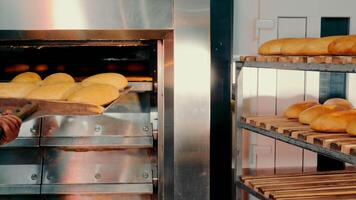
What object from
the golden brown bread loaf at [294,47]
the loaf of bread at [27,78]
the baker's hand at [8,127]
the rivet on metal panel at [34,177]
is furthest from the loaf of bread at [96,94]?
the golden brown bread loaf at [294,47]

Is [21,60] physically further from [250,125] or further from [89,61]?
[250,125]

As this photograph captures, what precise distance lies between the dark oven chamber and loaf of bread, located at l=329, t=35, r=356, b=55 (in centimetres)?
67

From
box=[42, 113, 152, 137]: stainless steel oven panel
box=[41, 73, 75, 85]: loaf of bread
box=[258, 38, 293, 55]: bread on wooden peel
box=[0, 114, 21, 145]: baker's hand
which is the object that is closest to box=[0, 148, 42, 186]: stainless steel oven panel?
box=[42, 113, 152, 137]: stainless steel oven panel

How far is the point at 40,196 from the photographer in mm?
2086

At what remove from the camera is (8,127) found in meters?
0.97

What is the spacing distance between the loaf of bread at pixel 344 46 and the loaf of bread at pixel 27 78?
104 cm

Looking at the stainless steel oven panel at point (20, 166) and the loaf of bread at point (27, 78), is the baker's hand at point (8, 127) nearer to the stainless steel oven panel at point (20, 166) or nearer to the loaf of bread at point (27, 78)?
the loaf of bread at point (27, 78)

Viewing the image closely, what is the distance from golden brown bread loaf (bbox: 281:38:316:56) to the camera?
1913 mm

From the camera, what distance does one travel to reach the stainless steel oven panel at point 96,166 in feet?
6.79

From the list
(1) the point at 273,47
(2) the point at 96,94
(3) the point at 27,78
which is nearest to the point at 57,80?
(3) the point at 27,78

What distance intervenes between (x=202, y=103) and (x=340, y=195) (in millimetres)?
599

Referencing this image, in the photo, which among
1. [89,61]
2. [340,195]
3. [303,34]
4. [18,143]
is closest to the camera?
[340,195]

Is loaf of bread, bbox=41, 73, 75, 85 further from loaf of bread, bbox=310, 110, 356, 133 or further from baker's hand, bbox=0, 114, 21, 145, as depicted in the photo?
→ loaf of bread, bbox=310, 110, 356, 133

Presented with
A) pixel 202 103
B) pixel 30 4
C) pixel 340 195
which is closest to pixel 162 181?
pixel 202 103
